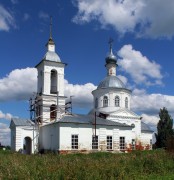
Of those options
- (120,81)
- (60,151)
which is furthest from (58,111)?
(120,81)

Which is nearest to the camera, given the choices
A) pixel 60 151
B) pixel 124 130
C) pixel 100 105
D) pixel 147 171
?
pixel 147 171

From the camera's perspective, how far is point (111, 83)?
43.1m

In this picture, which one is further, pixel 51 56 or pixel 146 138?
pixel 146 138

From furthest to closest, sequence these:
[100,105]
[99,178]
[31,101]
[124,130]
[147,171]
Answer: [100,105] → [31,101] → [124,130] → [147,171] → [99,178]

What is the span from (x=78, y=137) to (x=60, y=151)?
7.91 ft

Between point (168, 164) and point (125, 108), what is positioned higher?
point (125, 108)

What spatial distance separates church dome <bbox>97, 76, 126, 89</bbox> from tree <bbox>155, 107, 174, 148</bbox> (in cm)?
662

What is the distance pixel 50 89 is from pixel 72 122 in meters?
7.38

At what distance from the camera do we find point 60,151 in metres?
31.6

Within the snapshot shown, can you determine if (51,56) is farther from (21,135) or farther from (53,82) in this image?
(21,135)

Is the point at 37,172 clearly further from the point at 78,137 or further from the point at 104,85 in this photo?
the point at 104,85

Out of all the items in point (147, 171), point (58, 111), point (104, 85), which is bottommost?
point (147, 171)

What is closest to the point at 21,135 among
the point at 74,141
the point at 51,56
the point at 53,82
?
the point at 74,141

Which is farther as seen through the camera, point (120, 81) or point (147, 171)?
point (120, 81)
